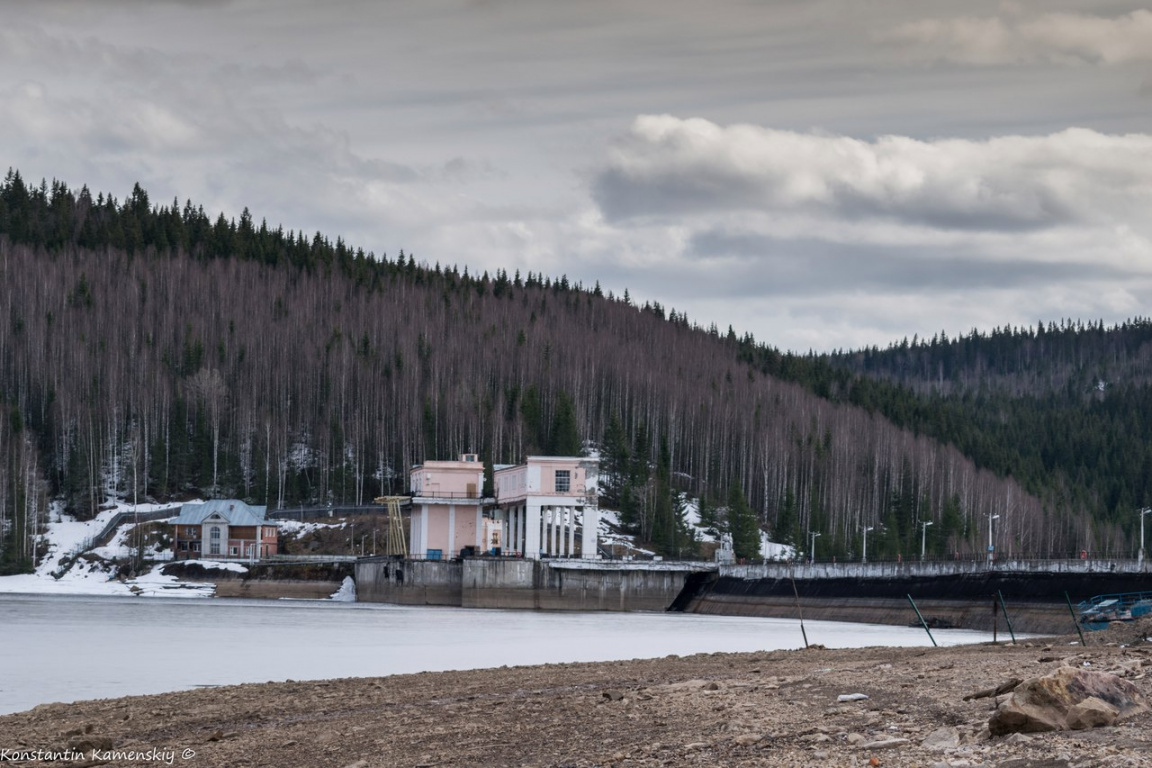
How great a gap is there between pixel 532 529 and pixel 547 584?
5479 mm

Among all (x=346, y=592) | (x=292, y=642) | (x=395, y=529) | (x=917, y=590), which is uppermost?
(x=395, y=529)

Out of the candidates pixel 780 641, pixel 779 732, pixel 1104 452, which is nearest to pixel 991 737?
pixel 779 732

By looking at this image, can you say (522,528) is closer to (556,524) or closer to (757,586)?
(556,524)

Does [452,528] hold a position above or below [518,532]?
above

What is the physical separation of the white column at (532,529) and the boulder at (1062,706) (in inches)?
3368

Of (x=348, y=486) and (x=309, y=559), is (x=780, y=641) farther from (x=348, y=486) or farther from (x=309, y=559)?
(x=348, y=486)

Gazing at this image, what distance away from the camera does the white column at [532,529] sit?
100 metres

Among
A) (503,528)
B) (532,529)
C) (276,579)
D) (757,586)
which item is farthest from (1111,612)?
(276,579)

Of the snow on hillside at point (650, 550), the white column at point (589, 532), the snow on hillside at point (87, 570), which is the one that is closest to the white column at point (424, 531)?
the white column at point (589, 532)

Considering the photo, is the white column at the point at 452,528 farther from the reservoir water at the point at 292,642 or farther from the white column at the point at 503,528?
the reservoir water at the point at 292,642

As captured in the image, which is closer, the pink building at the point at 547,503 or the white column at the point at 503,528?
the pink building at the point at 547,503

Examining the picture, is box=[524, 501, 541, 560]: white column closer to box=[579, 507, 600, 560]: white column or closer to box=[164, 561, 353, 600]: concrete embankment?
box=[579, 507, 600, 560]: white column

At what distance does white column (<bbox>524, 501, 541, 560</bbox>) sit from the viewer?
10025 cm

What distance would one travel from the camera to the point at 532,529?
100500 millimetres
